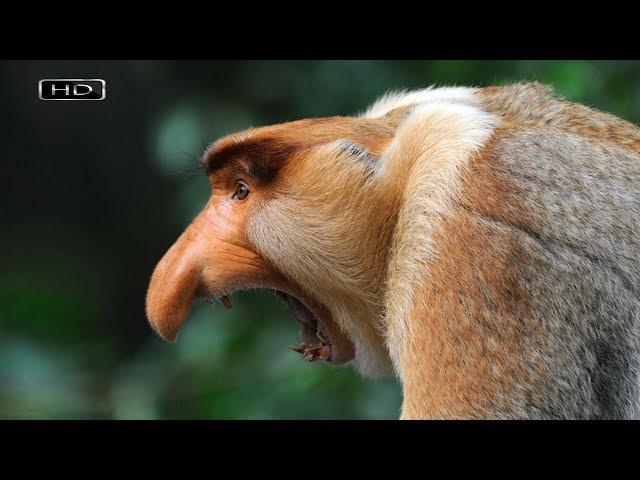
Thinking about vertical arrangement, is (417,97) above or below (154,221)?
above

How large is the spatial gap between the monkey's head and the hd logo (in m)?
0.67

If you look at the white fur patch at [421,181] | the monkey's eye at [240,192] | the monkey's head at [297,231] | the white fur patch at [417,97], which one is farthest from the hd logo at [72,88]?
the white fur patch at [421,181]

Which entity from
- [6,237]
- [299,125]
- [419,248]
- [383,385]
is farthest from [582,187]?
[6,237]

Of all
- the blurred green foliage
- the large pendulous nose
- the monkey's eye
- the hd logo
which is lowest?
the blurred green foliage

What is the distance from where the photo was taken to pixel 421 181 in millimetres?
2514

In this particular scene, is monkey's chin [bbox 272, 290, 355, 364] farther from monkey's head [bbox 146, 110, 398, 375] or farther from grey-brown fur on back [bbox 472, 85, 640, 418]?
grey-brown fur on back [bbox 472, 85, 640, 418]

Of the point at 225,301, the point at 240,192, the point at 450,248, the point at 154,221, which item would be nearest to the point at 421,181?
the point at 450,248

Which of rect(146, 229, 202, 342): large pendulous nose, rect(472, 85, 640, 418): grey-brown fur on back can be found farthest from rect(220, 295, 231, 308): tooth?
rect(472, 85, 640, 418): grey-brown fur on back

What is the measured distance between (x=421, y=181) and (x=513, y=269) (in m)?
0.37

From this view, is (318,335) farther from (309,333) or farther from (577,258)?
(577,258)

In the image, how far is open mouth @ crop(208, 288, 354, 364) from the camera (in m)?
2.85

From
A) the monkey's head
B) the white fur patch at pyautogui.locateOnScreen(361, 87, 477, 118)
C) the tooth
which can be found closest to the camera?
the monkey's head

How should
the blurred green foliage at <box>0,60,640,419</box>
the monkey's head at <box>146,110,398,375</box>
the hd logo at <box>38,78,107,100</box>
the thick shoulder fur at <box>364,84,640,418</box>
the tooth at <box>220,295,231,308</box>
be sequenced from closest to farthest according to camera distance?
the thick shoulder fur at <box>364,84,640,418</box> → the monkey's head at <box>146,110,398,375</box> → the tooth at <box>220,295,231,308</box> → the hd logo at <box>38,78,107,100</box> → the blurred green foliage at <box>0,60,640,419</box>

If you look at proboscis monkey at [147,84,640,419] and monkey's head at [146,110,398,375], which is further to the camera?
monkey's head at [146,110,398,375]
